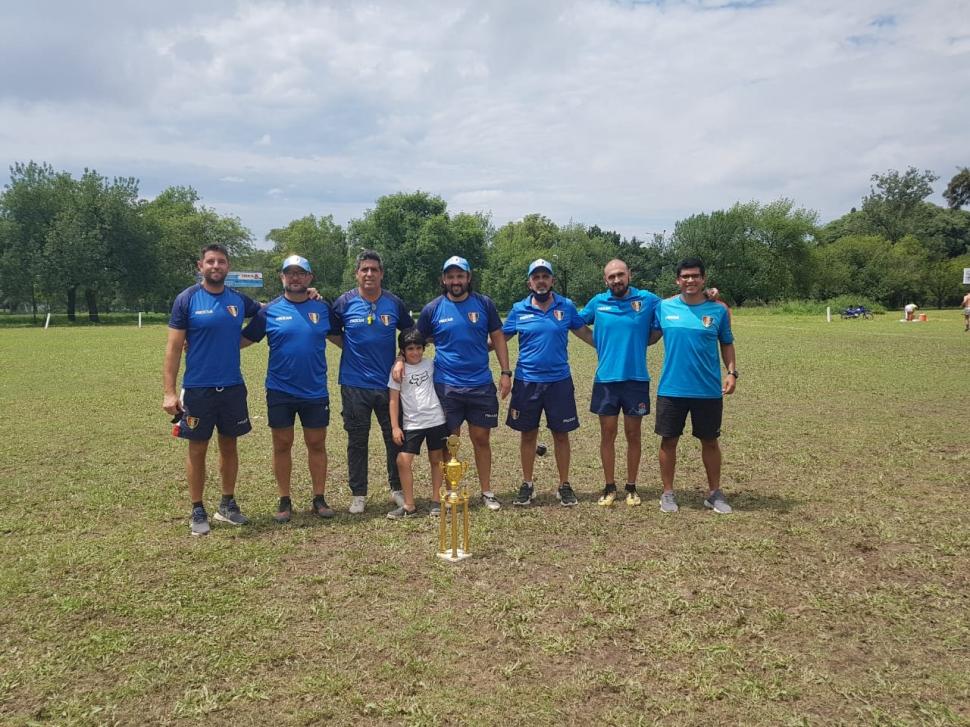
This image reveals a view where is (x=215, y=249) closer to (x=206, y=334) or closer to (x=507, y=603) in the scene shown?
(x=206, y=334)

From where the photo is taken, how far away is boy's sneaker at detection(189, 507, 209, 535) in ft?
17.8

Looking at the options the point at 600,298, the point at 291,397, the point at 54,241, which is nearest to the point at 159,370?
the point at 291,397

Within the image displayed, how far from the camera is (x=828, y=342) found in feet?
74.2

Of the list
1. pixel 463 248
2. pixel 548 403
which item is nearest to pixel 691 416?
pixel 548 403

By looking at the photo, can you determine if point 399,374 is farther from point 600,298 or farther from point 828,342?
point 828,342

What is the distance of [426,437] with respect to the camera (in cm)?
593

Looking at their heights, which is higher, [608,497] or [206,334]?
[206,334]

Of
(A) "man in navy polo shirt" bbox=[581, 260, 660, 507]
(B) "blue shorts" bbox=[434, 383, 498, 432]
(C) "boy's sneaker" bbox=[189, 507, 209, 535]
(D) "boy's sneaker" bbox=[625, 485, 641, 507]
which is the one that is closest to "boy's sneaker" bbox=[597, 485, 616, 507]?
(A) "man in navy polo shirt" bbox=[581, 260, 660, 507]

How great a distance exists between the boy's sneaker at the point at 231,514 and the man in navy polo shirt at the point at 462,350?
6.30ft

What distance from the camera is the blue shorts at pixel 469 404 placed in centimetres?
585

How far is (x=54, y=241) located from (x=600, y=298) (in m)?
52.3

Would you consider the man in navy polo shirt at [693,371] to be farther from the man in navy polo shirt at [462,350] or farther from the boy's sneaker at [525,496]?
the man in navy polo shirt at [462,350]

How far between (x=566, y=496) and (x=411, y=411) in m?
1.63

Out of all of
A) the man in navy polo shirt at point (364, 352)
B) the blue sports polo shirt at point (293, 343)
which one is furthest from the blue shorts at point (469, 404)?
the blue sports polo shirt at point (293, 343)
